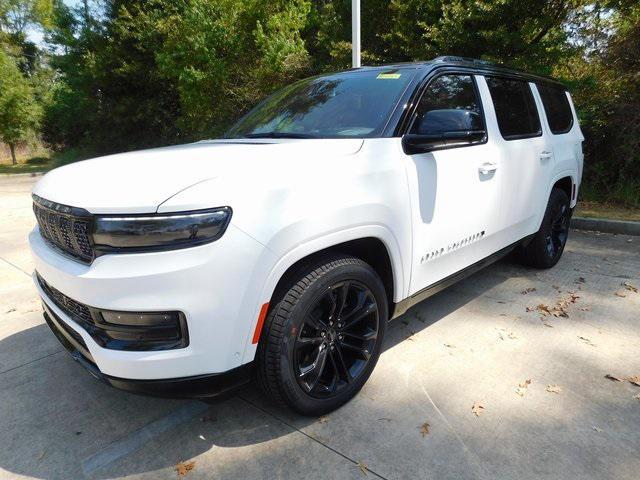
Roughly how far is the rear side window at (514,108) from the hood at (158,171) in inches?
61.8

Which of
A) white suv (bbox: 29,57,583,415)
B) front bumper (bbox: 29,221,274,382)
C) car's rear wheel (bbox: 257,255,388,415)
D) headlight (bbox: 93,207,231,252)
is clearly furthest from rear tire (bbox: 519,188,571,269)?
headlight (bbox: 93,207,231,252)

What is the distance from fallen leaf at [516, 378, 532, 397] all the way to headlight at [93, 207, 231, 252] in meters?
1.94

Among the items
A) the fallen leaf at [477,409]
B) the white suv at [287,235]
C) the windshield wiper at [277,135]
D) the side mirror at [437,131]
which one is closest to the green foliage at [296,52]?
the white suv at [287,235]

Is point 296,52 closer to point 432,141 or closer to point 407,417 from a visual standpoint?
point 432,141

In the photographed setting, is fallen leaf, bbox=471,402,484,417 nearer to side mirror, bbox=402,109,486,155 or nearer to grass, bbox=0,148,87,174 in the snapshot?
side mirror, bbox=402,109,486,155

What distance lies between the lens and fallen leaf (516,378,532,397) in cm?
256

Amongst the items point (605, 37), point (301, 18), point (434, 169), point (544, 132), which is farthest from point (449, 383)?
point (301, 18)

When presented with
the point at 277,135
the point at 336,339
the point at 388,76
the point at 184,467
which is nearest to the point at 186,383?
the point at 184,467

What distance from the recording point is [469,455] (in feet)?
6.89

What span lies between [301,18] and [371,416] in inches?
467

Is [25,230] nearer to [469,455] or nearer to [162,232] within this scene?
[162,232]

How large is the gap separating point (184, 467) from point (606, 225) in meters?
6.03

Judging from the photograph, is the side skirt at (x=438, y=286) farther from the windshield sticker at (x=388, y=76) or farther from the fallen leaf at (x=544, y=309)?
the windshield sticker at (x=388, y=76)

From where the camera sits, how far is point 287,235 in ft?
6.28
